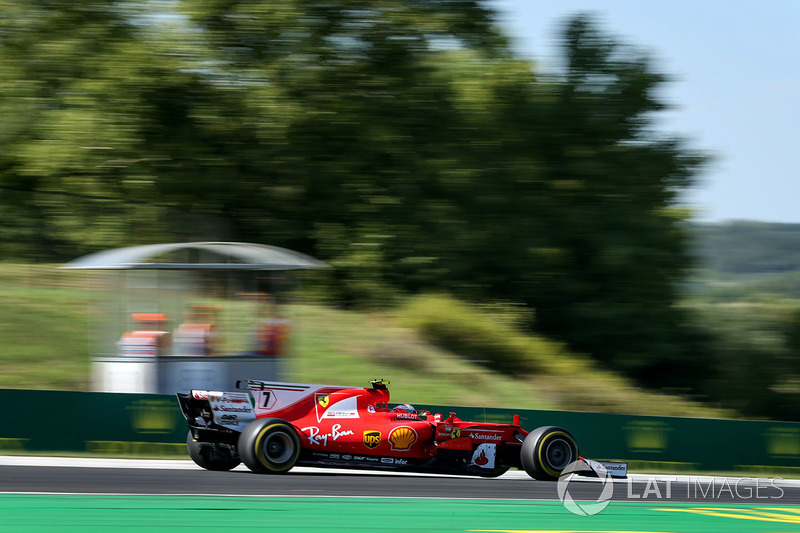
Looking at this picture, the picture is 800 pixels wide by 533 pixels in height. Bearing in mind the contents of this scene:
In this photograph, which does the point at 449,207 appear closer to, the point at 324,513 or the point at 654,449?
the point at 654,449

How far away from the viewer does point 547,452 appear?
11789 mm

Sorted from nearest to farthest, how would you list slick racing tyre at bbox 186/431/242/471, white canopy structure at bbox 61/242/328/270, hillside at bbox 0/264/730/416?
slick racing tyre at bbox 186/431/242/471
white canopy structure at bbox 61/242/328/270
hillside at bbox 0/264/730/416

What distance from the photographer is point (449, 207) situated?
24.2 meters

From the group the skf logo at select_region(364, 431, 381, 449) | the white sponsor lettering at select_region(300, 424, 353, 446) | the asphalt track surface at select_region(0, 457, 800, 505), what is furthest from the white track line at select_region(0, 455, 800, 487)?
the white sponsor lettering at select_region(300, 424, 353, 446)

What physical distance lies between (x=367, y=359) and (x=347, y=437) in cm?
899

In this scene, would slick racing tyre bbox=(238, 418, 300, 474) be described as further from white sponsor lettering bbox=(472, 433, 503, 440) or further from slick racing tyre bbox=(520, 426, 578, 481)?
slick racing tyre bbox=(520, 426, 578, 481)

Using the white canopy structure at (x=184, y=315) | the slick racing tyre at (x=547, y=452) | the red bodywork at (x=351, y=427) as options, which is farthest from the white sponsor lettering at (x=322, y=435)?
the white canopy structure at (x=184, y=315)

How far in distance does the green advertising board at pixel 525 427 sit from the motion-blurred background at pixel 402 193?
441 cm

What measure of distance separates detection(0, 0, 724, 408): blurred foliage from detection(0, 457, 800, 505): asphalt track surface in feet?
35.1

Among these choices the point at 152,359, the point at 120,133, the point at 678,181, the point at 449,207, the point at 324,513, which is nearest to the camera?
the point at 324,513

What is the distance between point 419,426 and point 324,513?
2604 millimetres

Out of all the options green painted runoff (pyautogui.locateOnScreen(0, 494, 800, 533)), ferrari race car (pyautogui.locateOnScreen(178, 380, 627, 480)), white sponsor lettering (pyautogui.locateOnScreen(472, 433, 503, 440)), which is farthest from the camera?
white sponsor lettering (pyautogui.locateOnScreen(472, 433, 503, 440))

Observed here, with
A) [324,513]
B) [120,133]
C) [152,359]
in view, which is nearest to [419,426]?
[324,513]

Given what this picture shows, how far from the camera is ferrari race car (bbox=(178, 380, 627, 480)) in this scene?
10.8 meters
